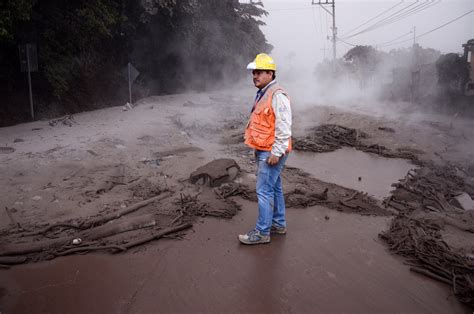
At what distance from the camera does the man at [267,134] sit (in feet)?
12.4

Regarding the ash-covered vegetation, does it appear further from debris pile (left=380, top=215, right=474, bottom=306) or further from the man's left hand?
debris pile (left=380, top=215, right=474, bottom=306)

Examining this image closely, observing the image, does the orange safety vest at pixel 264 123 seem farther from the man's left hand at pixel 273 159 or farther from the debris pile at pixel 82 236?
the debris pile at pixel 82 236

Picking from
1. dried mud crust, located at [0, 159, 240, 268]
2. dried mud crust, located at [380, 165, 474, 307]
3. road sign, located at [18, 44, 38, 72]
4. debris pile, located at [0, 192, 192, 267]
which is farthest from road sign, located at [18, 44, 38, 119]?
dried mud crust, located at [380, 165, 474, 307]

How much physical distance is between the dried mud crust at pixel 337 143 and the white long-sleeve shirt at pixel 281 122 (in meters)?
5.73

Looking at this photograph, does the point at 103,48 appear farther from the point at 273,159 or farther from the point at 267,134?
the point at 273,159

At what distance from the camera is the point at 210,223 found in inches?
184

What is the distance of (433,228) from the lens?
4.57 m

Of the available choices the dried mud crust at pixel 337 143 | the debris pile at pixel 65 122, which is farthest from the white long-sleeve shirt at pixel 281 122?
the debris pile at pixel 65 122

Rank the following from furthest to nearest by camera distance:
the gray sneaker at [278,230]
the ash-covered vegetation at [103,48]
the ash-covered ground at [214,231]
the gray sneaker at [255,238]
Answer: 1. the ash-covered vegetation at [103,48]
2. the gray sneaker at [278,230]
3. the gray sneaker at [255,238]
4. the ash-covered ground at [214,231]

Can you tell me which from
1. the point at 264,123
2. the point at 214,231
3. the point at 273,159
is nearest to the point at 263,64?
the point at 264,123

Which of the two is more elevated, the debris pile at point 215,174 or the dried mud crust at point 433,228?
the debris pile at point 215,174

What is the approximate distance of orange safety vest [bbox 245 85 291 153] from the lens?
383cm

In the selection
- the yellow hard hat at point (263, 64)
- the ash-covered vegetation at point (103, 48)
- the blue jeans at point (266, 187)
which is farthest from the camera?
A: the ash-covered vegetation at point (103, 48)

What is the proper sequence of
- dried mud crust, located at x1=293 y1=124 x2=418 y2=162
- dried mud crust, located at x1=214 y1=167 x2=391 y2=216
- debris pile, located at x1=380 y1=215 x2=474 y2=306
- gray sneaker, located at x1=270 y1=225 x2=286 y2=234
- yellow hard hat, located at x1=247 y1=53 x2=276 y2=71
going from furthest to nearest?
dried mud crust, located at x1=293 y1=124 x2=418 y2=162 → dried mud crust, located at x1=214 y1=167 x2=391 y2=216 → gray sneaker, located at x1=270 y1=225 x2=286 y2=234 → yellow hard hat, located at x1=247 y1=53 x2=276 y2=71 → debris pile, located at x1=380 y1=215 x2=474 y2=306
